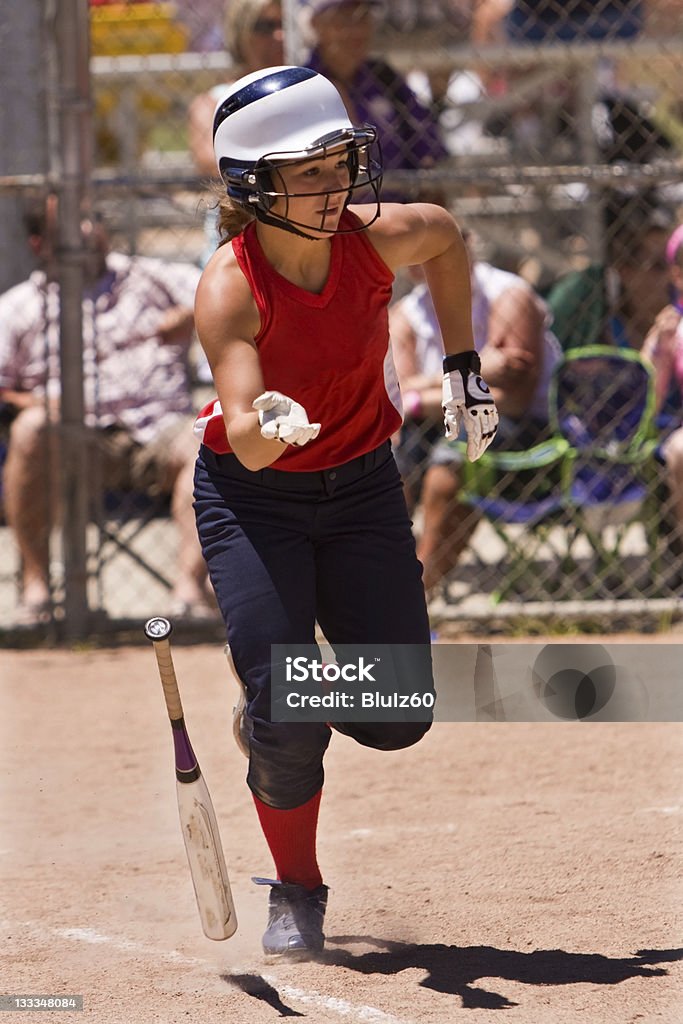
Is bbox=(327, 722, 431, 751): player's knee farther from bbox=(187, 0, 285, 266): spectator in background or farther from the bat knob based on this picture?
bbox=(187, 0, 285, 266): spectator in background

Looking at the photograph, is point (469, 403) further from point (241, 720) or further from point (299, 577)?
point (241, 720)

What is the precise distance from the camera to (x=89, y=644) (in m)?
6.06

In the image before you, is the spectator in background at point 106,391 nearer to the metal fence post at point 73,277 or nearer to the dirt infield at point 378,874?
the metal fence post at point 73,277

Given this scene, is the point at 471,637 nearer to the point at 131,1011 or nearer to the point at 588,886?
the point at 588,886

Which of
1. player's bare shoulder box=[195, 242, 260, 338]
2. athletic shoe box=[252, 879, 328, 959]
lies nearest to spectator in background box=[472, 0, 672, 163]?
player's bare shoulder box=[195, 242, 260, 338]

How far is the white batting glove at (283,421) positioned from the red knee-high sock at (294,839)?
0.95 metres

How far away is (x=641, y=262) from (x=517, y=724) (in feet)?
8.27

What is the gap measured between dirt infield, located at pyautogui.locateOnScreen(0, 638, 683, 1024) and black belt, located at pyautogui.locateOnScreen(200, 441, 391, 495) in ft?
3.18

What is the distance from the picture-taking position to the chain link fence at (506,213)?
590 cm

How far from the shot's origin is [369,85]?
246 inches

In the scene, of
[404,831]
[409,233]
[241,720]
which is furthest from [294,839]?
[409,233]

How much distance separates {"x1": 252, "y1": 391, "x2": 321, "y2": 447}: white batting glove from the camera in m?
2.60

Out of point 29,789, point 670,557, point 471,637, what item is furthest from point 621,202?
point 29,789

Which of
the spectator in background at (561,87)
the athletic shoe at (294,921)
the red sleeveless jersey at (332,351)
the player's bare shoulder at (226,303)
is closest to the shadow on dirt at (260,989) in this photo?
the athletic shoe at (294,921)
